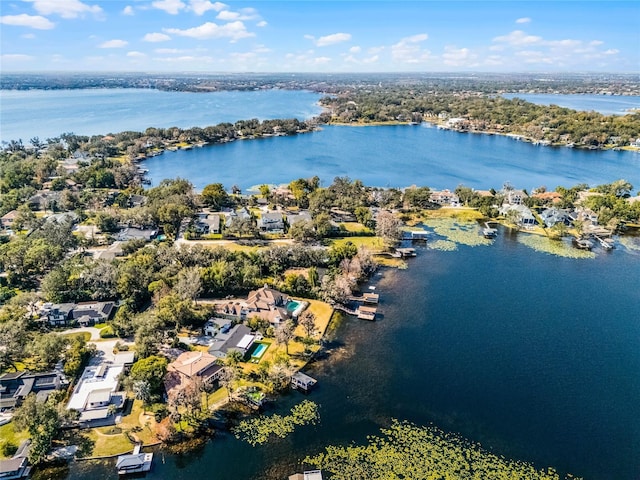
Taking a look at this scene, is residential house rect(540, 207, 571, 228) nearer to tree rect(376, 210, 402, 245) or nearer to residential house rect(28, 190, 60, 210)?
tree rect(376, 210, 402, 245)

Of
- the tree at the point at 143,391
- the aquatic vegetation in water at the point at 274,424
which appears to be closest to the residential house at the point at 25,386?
the tree at the point at 143,391

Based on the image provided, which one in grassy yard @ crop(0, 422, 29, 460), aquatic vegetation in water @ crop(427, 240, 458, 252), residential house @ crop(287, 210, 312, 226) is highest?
residential house @ crop(287, 210, 312, 226)

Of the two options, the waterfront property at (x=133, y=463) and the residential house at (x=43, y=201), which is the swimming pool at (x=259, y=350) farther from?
the residential house at (x=43, y=201)

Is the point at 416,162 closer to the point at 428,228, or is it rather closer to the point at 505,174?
the point at 505,174

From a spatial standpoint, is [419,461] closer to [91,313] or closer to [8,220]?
[91,313]

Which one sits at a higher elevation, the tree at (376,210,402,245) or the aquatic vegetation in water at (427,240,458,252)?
the tree at (376,210,402,245)

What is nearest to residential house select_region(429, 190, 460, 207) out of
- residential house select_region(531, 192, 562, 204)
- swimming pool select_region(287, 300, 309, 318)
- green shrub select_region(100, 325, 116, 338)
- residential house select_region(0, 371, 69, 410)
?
residential house select_region(531, 192, 562, 204)
